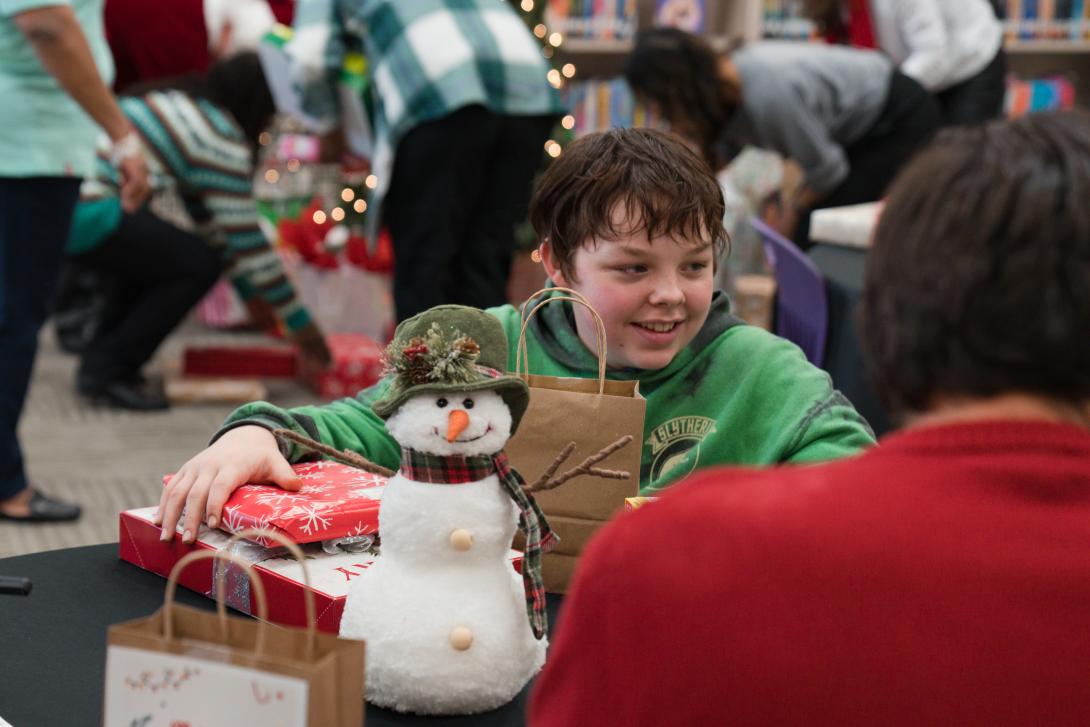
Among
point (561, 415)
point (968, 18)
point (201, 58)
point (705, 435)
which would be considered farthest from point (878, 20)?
point (561, 415)

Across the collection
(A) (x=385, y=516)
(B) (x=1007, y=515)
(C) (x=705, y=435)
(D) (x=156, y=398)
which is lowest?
(D) (x=156, y=398)

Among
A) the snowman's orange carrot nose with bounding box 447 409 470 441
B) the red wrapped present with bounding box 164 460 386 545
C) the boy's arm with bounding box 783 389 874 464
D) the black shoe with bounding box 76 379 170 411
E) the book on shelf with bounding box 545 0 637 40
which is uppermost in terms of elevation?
the book on shelf with bounding box 545 0 637 40

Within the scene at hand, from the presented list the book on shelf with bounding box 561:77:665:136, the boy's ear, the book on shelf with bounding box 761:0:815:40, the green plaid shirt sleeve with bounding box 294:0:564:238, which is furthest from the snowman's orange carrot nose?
the book on shelf with bounding box 761:0:815:40

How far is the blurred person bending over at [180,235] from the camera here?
3.54 m

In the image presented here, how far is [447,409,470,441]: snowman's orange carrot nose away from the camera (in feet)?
2.50

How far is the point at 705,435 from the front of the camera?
4.02ft

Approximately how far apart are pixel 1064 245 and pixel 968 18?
3014mm

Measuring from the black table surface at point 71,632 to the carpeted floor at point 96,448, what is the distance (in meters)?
1.60

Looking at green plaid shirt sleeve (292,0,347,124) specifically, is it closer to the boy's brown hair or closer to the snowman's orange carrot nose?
the boy's brown hair

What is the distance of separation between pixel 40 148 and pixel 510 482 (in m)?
1.97

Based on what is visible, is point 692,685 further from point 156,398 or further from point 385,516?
point 156,398

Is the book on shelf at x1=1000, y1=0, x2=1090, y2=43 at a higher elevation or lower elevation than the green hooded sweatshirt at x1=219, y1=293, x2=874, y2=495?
higher

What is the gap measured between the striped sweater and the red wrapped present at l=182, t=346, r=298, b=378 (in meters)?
0.35

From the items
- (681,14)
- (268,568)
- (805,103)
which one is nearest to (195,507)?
(268,568)
